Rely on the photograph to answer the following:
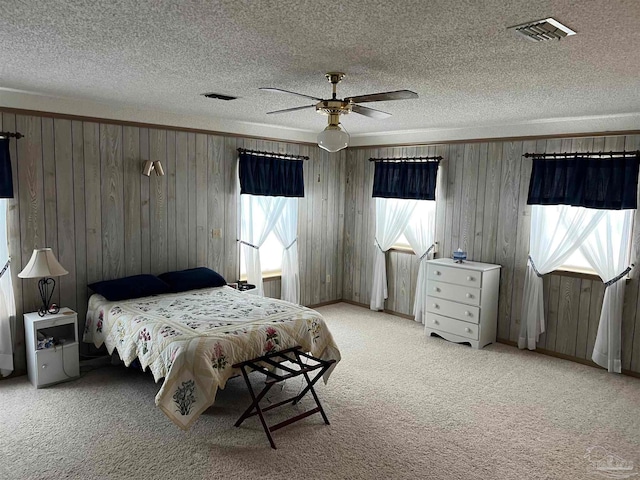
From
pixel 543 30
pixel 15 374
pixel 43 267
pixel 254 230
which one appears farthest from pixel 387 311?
pixel 543 30

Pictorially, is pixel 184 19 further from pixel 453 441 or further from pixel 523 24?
pixel 453 441

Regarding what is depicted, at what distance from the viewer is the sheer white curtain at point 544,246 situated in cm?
488

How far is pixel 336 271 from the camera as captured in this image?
23.4 feet

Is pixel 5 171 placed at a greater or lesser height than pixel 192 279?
greater

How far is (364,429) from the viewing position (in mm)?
3457

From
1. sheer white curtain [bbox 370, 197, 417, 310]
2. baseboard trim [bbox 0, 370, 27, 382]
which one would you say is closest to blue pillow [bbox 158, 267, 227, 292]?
baseboard trim [bbox 0, 370, 27, 382]

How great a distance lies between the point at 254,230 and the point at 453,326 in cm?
265

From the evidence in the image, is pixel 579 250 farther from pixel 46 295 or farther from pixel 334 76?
pixel 46 295

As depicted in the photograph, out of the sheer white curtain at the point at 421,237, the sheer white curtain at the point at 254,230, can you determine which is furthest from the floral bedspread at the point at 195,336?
the sheer white curtain at the point at 421,237

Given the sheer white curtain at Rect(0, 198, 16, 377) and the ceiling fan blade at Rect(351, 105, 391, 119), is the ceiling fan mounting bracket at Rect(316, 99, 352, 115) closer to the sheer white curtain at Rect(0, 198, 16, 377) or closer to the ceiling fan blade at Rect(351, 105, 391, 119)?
the ceiling fan blade at Rect(351, 105, 391, 119)

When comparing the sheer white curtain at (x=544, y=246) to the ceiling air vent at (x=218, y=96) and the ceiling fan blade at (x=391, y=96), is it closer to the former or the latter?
the ceiling fan blade at (x=391, y=96)

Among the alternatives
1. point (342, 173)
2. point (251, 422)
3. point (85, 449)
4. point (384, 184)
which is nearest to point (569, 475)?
point (251, 422)

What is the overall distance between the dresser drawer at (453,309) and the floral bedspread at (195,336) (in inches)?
77.4

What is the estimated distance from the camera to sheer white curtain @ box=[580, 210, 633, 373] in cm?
455
